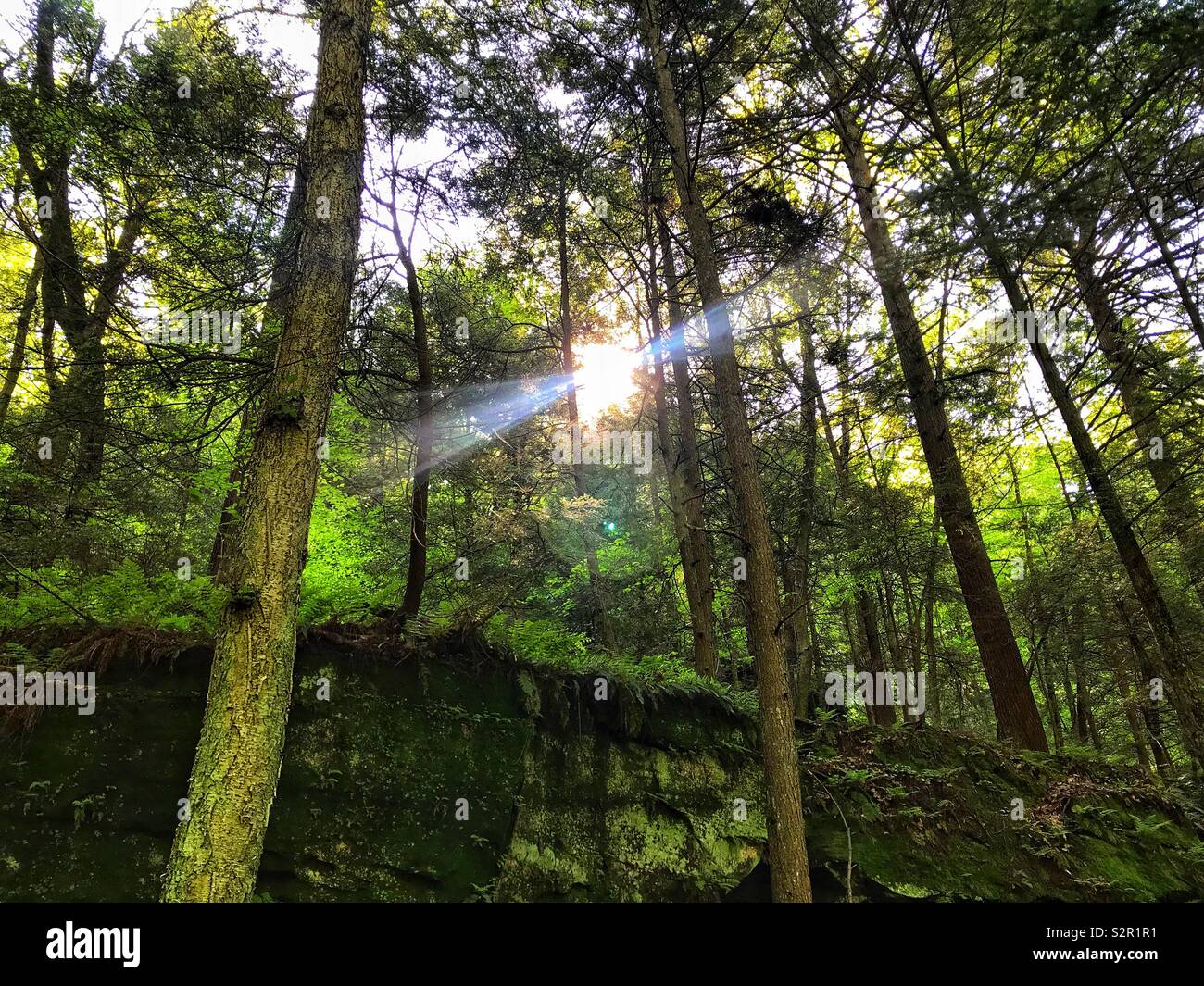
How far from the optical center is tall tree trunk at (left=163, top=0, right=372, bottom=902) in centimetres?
335

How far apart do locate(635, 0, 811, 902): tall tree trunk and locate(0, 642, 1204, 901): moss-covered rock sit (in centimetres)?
117

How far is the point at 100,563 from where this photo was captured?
7.52 meters

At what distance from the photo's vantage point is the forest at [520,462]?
421 cm

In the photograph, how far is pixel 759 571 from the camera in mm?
5219

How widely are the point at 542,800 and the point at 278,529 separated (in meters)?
3.38

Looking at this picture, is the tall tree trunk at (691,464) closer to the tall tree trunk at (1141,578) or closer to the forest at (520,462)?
the forest at (520,462)

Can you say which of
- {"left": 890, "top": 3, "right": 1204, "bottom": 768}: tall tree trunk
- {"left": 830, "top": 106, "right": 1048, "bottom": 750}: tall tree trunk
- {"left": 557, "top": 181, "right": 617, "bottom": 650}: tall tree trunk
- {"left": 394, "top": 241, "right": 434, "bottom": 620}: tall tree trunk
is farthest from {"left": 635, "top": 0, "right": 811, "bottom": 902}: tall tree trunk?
{"left": 557, "top": 181, "right": 617, "bottom": 650}: tall tree trunk

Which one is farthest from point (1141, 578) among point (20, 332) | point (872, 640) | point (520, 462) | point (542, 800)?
point (20, 332)

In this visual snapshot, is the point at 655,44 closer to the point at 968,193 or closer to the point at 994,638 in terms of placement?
the point at 968,193

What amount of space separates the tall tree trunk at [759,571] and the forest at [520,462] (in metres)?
0.04

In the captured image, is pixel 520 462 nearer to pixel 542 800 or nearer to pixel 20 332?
pixel 542 800

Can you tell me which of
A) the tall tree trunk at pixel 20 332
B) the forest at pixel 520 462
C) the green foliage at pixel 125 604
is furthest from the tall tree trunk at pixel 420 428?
the tall tree trunk at pixel 20 332

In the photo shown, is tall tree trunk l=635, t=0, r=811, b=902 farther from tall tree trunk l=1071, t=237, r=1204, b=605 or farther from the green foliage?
tall tree trunk l=1071, t=237, r=1204, b=605
